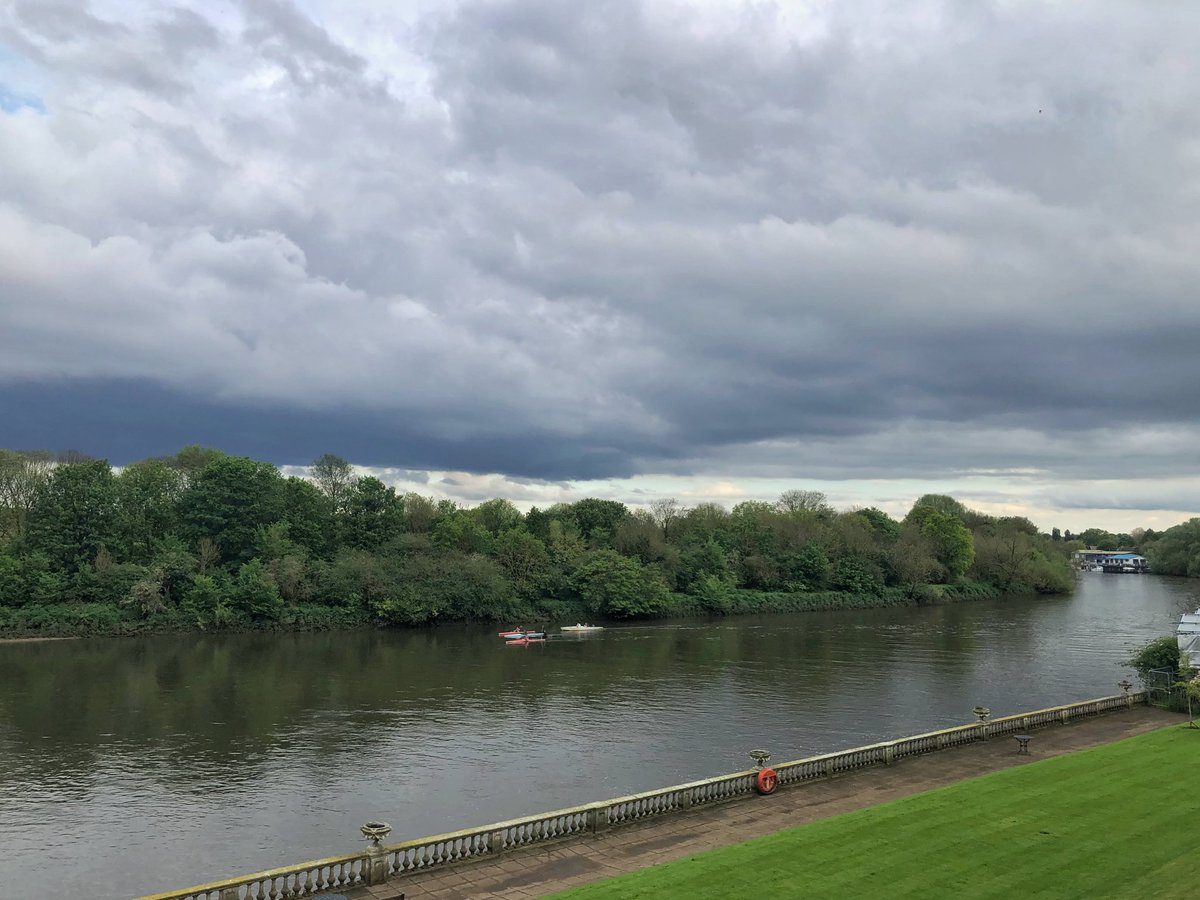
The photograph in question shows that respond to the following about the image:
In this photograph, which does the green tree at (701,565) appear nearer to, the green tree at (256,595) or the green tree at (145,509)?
the green tree at (256,595)

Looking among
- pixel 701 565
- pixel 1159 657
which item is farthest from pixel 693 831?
pixel 701 565

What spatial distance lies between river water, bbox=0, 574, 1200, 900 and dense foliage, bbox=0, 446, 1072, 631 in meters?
8.14

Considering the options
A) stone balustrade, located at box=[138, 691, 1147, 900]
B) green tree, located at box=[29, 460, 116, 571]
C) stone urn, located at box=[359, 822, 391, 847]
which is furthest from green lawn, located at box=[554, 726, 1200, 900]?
green tree, located at box=[29, 460, 116, 571]

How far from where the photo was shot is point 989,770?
3059 centimetres

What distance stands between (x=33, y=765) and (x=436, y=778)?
18691mm

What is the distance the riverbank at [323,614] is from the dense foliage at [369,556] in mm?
272

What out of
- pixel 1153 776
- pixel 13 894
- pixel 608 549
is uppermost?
pixel 608 549

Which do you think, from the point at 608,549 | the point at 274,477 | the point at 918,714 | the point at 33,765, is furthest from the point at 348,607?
the point at 918,714

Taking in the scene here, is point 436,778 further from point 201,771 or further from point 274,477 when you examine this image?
point 274,477

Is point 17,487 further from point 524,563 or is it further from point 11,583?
point 524,563

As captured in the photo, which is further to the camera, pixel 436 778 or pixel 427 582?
pixel 427 582

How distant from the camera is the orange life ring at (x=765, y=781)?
27.4 metres

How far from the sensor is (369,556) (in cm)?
9869

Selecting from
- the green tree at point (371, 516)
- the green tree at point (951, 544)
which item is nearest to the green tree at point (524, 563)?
the green tree at point (371, 516)
